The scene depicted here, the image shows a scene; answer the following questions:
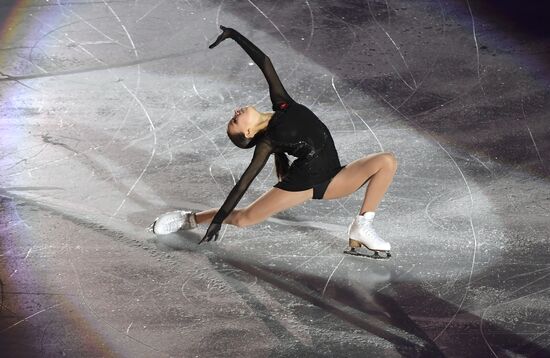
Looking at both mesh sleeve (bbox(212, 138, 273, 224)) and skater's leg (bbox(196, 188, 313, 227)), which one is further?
skater's leg (bbox(196, 188, 313, 227))

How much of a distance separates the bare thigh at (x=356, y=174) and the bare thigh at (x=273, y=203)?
0.18m

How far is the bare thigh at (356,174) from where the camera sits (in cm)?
618

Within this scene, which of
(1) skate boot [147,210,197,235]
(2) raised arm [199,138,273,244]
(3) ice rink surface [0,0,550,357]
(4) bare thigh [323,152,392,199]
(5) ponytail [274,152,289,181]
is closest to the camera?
(3) ice rink surface [0,0,550,357]

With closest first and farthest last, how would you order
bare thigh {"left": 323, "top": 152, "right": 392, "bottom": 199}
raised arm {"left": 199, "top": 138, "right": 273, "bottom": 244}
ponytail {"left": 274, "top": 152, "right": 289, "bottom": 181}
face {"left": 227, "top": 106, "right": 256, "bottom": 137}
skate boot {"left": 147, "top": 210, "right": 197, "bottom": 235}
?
raised arm {"left": 199, "top": 138, "right": 273, "bottom": 244} < face {"left": 227, "top": 106, "right": 256, "bottom": 137} < bare thigh {"left": 323, "top": 152, "right": 392, "bottom": 199} < ponytail {"left": 274, "top": 152, "right": 289, "bottom": 181} < skate boot {"left": 147, "top": 210, "right": 197, "bottom": 235}

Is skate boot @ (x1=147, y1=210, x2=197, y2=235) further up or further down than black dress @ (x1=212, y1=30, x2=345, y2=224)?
further down

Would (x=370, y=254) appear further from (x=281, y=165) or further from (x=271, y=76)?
(x=271, y=76)

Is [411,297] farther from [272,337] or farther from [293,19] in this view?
[293,19]

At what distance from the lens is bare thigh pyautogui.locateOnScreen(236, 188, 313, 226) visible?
6219 mm

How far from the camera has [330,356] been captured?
5.28m

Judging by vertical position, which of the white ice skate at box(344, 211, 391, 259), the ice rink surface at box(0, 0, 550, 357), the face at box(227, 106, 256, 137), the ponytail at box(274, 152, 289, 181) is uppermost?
the face at box(227, 106, 256, 137)

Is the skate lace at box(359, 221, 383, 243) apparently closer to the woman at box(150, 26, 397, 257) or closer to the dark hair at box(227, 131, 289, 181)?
the woman at box(150, 26, 397, 257)

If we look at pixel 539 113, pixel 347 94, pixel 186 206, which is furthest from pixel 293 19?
pixel 186 206

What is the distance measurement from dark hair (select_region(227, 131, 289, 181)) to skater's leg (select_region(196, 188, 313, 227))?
0.54 ft

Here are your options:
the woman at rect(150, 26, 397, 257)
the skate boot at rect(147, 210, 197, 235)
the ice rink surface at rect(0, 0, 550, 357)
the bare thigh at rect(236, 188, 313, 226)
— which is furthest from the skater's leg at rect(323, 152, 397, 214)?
the skate boot at rect(147, 210, 197, 235)
